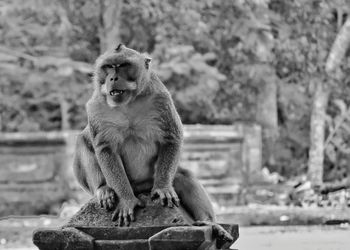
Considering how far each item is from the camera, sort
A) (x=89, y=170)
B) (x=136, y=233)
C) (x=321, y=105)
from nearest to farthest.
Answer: (x=136, y=233)
(x=89, y=170)
(x=321, y=105)

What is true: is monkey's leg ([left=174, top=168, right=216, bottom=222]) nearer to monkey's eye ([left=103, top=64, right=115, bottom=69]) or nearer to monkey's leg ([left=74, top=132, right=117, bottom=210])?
monkey's leg ([left=74, top=132, right=117, bottom=210])

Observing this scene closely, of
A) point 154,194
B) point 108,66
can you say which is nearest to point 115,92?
point 108,66

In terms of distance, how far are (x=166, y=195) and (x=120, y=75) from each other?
0.62 m

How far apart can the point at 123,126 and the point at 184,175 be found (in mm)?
477

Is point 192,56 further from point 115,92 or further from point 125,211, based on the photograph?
point 115,92

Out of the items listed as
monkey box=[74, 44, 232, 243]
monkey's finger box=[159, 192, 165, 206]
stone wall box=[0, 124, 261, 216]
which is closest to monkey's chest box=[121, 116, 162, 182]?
monkey box=[74, 44, 232, 243]

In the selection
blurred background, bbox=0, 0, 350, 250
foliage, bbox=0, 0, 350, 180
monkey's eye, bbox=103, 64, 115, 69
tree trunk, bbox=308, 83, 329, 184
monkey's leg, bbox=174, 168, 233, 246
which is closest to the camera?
monkey's eye, bbox=103, 64, 115, 69

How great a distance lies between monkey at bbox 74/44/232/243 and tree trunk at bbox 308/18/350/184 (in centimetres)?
1249

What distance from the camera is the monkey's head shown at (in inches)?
147

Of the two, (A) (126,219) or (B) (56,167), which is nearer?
(A) (126,219)

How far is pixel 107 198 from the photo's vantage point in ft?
13.1

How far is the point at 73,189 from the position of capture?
38.8 ft

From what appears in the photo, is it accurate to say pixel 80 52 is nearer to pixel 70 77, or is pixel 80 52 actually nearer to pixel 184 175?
pixel 70 77

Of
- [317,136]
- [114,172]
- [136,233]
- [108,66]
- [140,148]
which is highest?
[108,66]
